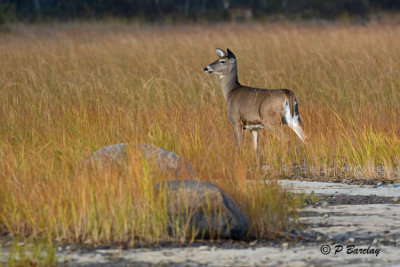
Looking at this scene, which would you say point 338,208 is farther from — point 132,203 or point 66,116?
point 66,116

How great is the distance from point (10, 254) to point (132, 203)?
109 centimetres

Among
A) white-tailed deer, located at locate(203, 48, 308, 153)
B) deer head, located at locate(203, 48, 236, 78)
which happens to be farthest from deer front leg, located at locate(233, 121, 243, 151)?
deer head, located at locate(203, 48, 236, 78)

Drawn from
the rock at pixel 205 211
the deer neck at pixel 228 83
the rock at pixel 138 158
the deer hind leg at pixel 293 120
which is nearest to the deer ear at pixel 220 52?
the deer neck at pixel 228 83

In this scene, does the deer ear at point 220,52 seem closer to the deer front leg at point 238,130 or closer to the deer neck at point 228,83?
the deer neck at point 228,83

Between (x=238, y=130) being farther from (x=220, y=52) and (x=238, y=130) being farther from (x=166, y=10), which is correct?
(x=166, y=10)

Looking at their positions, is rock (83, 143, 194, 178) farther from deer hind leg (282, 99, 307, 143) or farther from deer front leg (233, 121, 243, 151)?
deer hind leg (282, 99, 307, 143)

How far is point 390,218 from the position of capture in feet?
21.1

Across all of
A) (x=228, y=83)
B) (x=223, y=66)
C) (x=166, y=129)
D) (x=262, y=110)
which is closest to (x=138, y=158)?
(x=166, y=129)

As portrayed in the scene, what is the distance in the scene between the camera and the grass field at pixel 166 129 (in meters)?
6.03

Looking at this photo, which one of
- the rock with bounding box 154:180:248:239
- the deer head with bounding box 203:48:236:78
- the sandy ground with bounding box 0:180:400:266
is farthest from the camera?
the deer head with bounding box 203:48:236:78

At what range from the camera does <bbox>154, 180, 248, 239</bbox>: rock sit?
5.90 m

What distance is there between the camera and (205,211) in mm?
5934

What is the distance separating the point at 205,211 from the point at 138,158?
2.51ft

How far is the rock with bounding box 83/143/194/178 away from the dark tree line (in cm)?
2435
